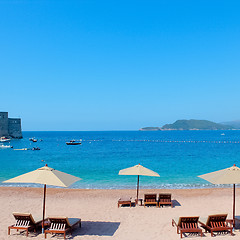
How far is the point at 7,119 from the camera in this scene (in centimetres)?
10181

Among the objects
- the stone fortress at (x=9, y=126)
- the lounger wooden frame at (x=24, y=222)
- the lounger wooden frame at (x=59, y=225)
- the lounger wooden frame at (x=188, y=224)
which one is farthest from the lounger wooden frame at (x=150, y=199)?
the stone fortress at (x=9, y=126)

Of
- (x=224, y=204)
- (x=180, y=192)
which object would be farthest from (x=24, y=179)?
(x=180, y=192)

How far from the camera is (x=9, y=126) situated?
4183 inches

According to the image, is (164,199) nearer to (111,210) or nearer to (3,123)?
(111,210)

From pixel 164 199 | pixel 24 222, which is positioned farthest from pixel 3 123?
pixel 24 222

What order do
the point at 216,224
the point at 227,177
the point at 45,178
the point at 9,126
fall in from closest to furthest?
the point at 45,178
the point at 227,177
the point at 216,224
the point at 9,126

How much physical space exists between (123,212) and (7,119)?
101 meters

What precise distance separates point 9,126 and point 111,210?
104647 millimetres

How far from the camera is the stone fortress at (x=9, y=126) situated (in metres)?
100

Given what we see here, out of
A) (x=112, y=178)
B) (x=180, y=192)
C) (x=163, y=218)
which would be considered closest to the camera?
(x=163, y=218)

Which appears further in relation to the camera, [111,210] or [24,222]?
[111,210]

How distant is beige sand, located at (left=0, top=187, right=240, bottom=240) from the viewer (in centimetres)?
885

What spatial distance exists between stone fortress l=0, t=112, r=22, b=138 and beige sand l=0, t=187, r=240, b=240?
90684 millimetres

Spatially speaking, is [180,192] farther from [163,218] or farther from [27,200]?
[27,200]
